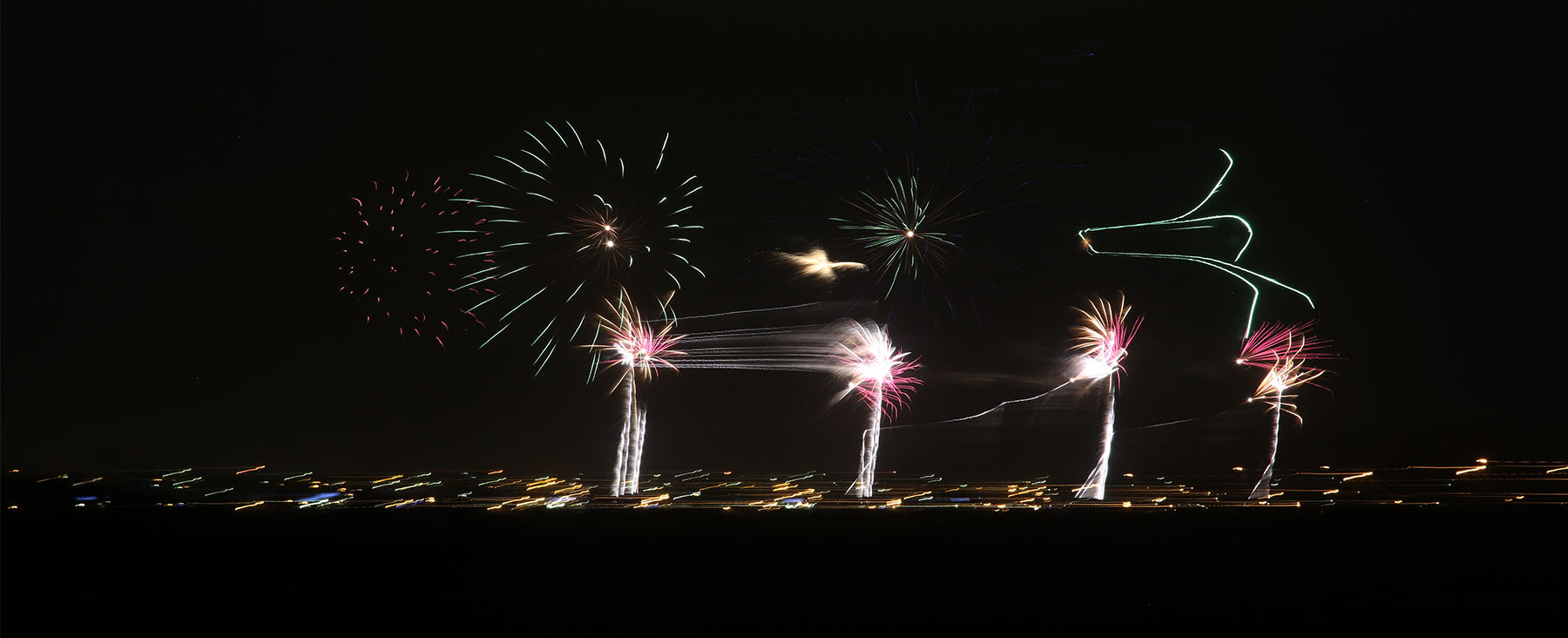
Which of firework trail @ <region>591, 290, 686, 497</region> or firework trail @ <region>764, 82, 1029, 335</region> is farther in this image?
firework trail @ <region>591, 290, 686, 497</region>

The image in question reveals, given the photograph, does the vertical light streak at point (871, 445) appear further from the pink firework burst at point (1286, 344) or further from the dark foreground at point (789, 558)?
the pink firework burst at point (1286, 344)

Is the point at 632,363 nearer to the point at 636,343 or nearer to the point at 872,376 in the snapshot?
the point at 636,343

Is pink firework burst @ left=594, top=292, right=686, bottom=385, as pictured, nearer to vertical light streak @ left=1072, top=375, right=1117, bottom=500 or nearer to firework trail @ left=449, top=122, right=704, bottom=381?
firework trail @ left=449, top=122, right=704, bottom=381

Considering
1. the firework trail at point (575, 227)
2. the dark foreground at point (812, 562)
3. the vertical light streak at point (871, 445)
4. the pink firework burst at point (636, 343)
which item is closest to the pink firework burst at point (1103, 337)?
the vertical light streak at point (871, 445)

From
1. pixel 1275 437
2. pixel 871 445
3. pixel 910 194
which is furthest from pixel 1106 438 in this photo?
pixel 910 194

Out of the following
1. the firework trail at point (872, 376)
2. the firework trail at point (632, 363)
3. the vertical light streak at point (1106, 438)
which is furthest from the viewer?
the firework trail at point (632, 363)

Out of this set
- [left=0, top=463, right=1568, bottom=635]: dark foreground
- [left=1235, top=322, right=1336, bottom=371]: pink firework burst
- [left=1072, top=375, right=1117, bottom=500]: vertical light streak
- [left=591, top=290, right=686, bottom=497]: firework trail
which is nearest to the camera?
[left=0, top=463, right=1568, bottom=635]: dark foreground

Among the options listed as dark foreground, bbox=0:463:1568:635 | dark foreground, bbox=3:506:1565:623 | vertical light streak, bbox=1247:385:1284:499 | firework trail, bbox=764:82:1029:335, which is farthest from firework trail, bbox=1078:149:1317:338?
dark foreground, bbox=3:506:1565:623
